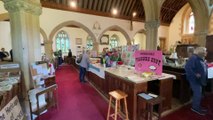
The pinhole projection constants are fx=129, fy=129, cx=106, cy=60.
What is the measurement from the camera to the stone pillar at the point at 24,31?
2.70 m

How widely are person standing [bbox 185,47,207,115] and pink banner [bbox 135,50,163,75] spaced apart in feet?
2.49

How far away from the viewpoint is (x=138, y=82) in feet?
8.06

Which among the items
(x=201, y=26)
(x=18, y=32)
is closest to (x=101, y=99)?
(x=18, y=32)

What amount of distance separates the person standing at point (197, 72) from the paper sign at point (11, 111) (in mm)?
3614

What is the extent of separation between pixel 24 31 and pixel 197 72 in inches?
154

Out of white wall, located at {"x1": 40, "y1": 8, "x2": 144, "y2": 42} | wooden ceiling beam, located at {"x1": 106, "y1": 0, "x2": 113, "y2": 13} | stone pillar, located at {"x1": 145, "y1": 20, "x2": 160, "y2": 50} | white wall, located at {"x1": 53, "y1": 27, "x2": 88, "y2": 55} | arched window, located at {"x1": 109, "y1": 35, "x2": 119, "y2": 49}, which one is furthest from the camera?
arched window, located at {"x1": 109, "y1": 35, "x2": 119, "y2": 49}

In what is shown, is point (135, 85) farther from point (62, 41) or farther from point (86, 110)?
point (62, 41)

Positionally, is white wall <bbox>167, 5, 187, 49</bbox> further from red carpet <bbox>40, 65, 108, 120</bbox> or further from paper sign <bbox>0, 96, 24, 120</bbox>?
paper sign <bbox>0, 96, 24, 120</bbox>

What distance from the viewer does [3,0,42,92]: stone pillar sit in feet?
8.84

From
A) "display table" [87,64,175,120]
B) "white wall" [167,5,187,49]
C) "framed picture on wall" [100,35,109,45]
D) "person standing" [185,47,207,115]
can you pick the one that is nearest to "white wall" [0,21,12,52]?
"framed picture on wall" [100,35,109,45]

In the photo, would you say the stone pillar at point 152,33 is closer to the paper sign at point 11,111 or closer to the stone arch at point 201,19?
the stone arch at point 201,19

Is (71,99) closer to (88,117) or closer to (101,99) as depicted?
(101,99)

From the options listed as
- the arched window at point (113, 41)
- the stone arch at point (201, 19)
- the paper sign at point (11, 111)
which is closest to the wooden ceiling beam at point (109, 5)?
the stone arch at point (201, 19)

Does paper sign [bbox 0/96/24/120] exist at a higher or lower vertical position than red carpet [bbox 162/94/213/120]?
higher
